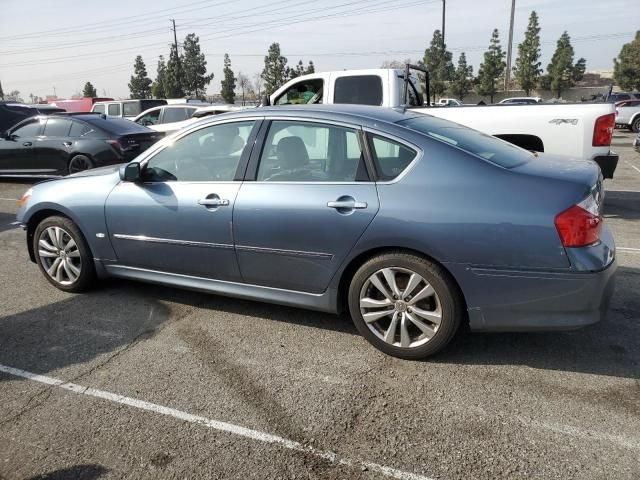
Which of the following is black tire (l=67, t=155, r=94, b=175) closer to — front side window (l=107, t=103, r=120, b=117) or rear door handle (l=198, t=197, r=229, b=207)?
rear door handle (l=198, t=197, r=229, b=207)

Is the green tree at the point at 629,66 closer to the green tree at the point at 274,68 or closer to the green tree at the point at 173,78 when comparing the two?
the green tree at the point at 274,68

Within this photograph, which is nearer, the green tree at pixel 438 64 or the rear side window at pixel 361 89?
the rear side window at pixel 361 89

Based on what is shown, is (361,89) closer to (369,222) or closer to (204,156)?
(204,156)

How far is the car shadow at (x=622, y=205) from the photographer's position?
24.0 ft

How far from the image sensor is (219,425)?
2781 mm

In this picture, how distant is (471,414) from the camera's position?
9.25 ft

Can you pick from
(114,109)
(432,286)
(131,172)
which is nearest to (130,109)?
(114,109)

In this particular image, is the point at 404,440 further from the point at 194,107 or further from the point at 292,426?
the point at 194,107

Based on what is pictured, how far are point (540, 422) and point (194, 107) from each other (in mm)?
14237

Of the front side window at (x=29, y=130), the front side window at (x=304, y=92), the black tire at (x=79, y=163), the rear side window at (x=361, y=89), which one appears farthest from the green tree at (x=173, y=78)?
the rear side window at (x=361, y=89)

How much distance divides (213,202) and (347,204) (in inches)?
42.2

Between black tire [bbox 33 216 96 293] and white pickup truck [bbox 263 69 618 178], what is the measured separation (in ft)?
13.1

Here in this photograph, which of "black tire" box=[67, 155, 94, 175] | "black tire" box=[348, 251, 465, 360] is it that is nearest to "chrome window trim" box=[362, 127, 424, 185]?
"black tire" box=[348, 251, 465, 360]

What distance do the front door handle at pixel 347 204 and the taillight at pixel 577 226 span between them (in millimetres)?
1159
